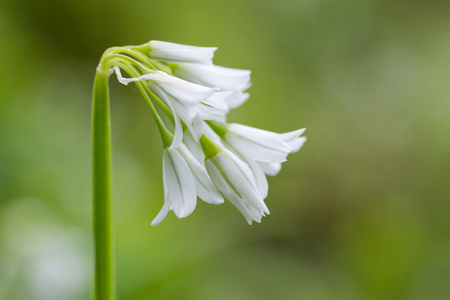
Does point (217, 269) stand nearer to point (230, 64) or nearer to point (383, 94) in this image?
point (230, 64)

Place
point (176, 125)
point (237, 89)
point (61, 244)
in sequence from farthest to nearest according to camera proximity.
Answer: point (61, 244) < point (237, 89) < point (176, 125)

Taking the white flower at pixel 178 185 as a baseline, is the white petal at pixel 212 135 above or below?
above

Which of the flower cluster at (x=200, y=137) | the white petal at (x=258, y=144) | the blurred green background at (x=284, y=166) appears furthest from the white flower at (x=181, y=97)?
the blurred green background at (x=284, y=166)

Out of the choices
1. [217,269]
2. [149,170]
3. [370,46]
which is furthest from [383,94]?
[217,269]

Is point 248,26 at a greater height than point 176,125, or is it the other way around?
point 248,26

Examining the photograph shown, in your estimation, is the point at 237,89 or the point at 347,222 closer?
the point at 237,89

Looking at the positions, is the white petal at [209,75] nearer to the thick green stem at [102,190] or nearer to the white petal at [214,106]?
the white petal at [214,106]
